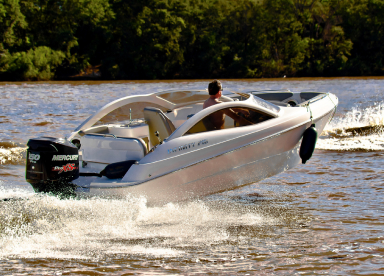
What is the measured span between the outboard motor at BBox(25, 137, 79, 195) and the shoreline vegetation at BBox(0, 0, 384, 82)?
4500 centimetres

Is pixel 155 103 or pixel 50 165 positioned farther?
pixel 155 103

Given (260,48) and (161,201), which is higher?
(260,48)

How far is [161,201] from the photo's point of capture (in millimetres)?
5500

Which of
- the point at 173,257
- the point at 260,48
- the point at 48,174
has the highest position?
the point at 260,48

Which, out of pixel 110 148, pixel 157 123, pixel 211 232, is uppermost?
pixel 157 123

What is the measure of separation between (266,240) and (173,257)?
104cm

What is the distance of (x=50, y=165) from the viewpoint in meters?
5.14

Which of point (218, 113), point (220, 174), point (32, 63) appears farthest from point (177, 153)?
point (32, 63)

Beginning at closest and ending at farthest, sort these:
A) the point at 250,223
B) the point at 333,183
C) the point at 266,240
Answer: the point at 266,240 → the point at 250,223 → the point at 333,183

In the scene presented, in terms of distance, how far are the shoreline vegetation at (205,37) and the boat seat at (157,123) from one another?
145 feet

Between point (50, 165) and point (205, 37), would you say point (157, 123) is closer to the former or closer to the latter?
point (50, 165)

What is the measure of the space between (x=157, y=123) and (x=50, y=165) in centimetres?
170

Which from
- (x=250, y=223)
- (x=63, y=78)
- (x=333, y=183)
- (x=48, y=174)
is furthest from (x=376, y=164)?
(x=63, y=78)

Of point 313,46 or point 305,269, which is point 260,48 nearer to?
point 313,46
